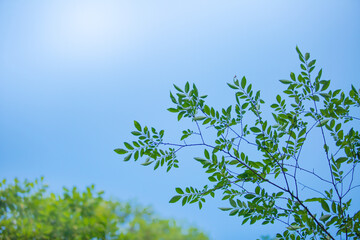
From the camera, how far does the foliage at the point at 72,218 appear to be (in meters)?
2.08

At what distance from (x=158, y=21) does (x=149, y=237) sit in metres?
2.82

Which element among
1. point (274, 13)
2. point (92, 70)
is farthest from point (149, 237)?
point (274, 13)

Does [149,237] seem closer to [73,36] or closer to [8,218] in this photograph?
[8,218]

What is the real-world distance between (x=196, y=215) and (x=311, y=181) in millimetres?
1468

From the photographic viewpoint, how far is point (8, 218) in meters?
2.26

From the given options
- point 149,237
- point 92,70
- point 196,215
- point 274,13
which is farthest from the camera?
point 92,70

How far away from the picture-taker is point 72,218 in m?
2.10

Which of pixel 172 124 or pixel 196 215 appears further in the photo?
pixel 172 124

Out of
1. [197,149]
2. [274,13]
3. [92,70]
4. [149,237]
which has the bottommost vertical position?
[149,237]

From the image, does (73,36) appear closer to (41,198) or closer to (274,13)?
(41,198)

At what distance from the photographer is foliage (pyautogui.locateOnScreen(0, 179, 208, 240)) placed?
6.82ft

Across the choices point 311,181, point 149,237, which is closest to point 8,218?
point 149,237

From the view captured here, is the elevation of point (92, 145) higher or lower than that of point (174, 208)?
higher

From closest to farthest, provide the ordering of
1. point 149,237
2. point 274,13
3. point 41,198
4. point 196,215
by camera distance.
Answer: point 149,237, point 41,198, point 196,215, point 274,13
